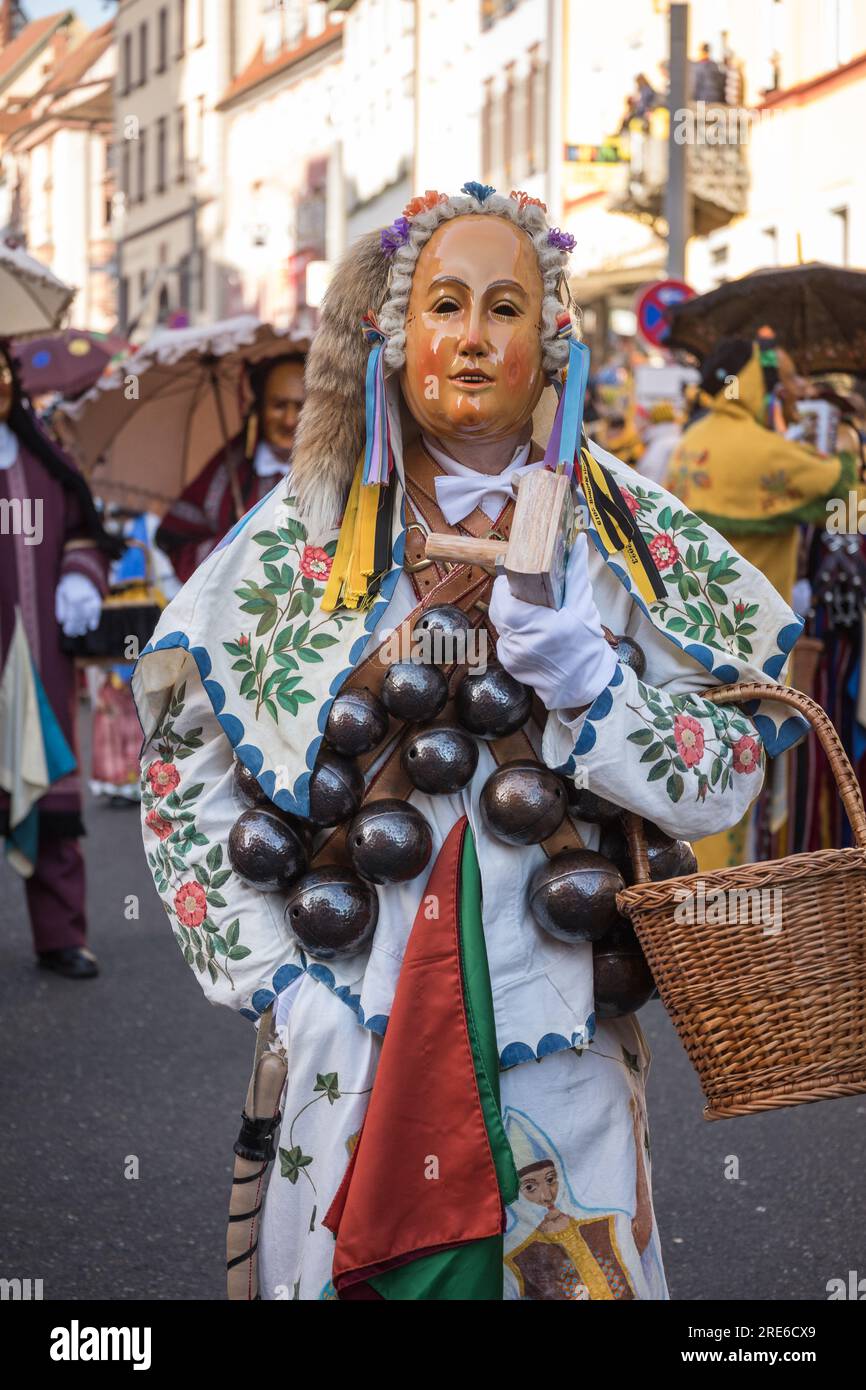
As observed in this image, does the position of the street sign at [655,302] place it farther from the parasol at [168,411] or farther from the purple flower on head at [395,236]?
the purple flower on head at [395,236]

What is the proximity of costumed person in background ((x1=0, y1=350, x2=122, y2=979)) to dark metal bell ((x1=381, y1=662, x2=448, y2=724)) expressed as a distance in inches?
160

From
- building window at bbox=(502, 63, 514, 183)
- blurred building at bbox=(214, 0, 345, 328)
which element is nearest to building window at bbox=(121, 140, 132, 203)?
blurred building at bbox=(214, 0, 345, 328)

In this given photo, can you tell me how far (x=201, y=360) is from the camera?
7430mm

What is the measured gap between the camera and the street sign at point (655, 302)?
11.4m

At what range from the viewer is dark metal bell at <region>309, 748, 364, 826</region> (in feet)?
8.73

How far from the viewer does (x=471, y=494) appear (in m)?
2.75

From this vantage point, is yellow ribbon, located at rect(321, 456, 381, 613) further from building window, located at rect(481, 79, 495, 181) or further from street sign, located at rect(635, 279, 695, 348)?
building window, located at rect(481, 79, 495, 181)

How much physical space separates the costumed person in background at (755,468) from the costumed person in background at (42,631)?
2.07m

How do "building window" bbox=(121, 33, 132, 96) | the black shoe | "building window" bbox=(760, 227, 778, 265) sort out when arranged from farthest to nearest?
1. "building window" bbox=(121, 33, 132, 96)
2. "building window" bbox=(760, 227, 778, 265)
3. the black shoe

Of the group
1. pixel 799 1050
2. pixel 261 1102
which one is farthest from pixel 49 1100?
pixel 799 1050

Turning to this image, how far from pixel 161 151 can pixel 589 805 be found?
201 ft

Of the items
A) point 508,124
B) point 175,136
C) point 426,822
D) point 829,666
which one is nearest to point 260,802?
point 426,822

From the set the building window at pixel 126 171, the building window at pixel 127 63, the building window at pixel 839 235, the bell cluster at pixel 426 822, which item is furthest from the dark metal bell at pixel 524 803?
the building window at pixel 126 171

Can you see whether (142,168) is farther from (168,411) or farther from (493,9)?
(168,411)
